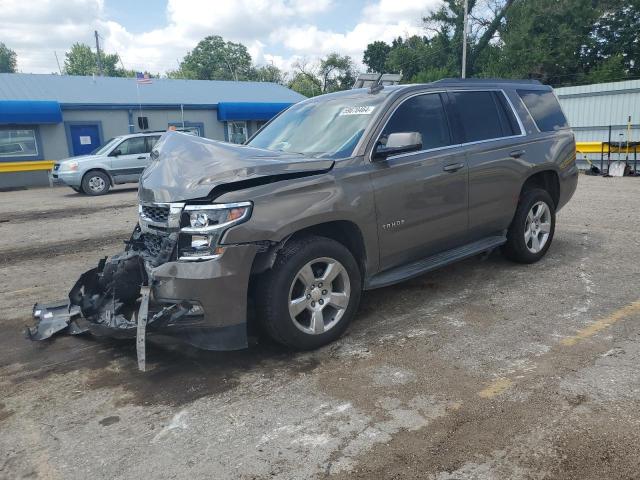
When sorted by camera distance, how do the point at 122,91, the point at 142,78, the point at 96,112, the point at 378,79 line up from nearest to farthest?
the point at 378,79 < the point at 96,112 < the point at 142,78 < the point at 122,91

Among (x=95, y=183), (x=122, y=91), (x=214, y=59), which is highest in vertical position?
(x=214, y=59)

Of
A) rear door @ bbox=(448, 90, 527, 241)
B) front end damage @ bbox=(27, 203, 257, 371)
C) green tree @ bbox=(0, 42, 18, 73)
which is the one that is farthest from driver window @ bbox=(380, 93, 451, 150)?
green tree @ bbox=(0, 42, 18, 73)

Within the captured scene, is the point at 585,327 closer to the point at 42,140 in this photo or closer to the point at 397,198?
the point at 397,198

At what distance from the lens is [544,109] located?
5.93m

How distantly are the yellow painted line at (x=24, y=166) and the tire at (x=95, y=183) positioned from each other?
20.2 ft

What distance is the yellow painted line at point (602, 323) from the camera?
12.8 feet

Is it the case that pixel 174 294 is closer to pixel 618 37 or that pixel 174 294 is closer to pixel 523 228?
pixel 523 228

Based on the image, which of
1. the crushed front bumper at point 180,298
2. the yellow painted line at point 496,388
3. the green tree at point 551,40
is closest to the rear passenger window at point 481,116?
the yellow painted line at point 496,388

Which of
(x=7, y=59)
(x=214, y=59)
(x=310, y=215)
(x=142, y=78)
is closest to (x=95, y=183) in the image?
(x=142, y=78)

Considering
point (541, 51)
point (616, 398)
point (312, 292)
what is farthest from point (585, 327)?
point (541, 51)

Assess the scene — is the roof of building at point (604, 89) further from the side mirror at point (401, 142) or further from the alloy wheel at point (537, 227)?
the side mirror at point (401, 142)

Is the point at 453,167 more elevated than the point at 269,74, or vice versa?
the point at 269,74

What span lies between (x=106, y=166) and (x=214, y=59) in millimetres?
82088

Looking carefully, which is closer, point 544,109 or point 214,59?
point 544,109
